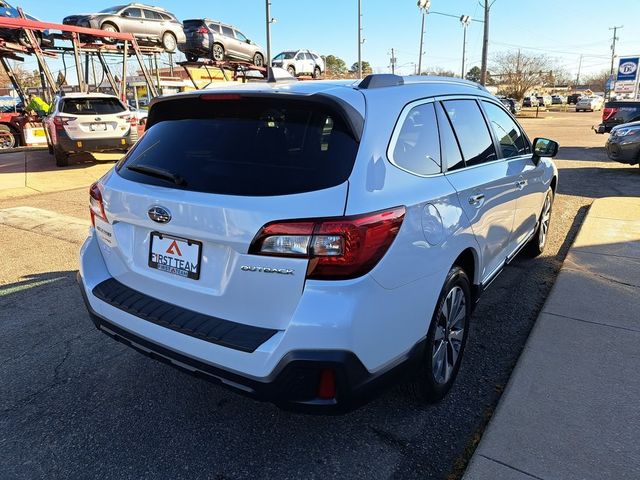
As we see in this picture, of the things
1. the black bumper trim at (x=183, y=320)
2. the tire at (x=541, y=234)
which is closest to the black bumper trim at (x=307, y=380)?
the black bumper trim at (x=183, y=320)

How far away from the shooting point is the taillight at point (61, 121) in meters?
11.6

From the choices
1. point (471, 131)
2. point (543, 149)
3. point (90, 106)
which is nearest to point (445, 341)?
point (471, 131)

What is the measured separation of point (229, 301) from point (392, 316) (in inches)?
28.1

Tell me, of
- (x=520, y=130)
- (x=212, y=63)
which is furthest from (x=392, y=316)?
(x=212, y=63)

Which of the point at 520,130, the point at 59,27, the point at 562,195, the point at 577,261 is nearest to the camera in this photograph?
the point at 520,130

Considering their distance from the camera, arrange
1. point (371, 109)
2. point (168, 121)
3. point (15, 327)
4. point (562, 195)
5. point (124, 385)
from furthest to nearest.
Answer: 1. point (562, 195)
2. point (15, 327)
3. point (124, 385)
4. point (168, 121)
5. point (371, 109)

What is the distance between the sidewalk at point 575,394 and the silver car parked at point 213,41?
19333 mm

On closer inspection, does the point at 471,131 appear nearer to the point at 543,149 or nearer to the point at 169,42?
the point at 543,149

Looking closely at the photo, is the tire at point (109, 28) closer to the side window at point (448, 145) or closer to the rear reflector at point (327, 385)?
the side window at point (448, 145)

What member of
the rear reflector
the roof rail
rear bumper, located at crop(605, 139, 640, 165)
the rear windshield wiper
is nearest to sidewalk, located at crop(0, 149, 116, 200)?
the rear windshield wiper

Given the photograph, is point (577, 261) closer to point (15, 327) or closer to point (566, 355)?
point (566, 355)

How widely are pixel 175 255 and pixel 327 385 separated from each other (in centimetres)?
92

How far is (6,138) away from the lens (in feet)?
56.3

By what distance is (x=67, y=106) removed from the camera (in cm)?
1202
